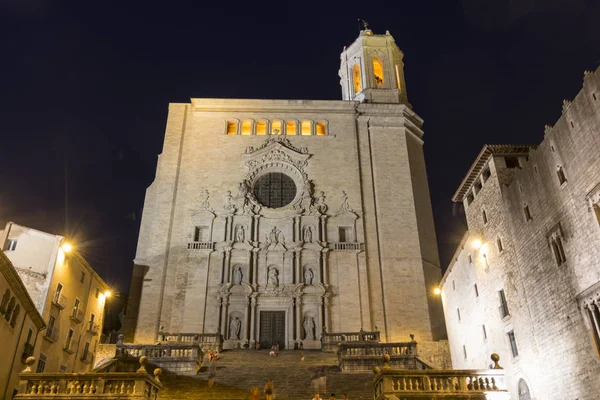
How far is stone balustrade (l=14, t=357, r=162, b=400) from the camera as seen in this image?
12.4 meters

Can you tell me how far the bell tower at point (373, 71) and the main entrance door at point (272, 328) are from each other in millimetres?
17164

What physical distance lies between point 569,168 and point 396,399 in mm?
9510

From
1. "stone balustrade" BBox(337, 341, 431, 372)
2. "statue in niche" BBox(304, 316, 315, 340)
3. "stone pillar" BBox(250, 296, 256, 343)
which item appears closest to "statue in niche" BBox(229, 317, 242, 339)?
"stone pillar" BBox(250, 296, 256, 343)

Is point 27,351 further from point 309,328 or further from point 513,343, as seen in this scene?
point 513,343

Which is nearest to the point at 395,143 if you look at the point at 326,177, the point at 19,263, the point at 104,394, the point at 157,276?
the point at 326,177

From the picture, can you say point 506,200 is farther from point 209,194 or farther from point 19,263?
point 19,263

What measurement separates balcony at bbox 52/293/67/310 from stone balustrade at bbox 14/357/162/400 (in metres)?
11.5

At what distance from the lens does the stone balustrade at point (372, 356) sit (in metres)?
18.7

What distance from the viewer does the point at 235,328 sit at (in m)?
28.4

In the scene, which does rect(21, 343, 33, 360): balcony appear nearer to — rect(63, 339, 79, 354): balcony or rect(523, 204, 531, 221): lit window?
rect(63, 339, 79, 354): balcony

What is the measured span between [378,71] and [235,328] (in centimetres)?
2262

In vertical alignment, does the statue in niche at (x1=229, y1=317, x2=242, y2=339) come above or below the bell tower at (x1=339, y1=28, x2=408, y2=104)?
below

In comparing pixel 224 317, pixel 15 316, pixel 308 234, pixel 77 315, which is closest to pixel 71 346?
pixel 77 315

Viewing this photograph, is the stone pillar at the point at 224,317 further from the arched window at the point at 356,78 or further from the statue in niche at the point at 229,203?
Result: the arched window at the point at 356,78
